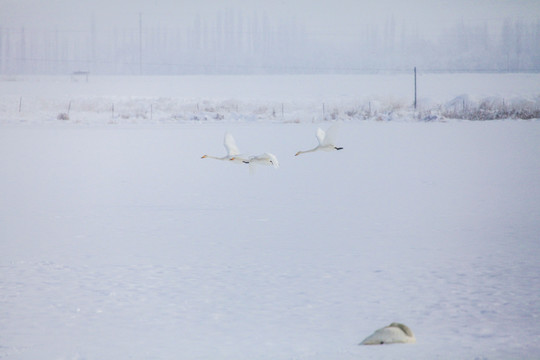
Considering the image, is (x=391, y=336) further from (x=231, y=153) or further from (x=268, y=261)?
(x=268, y=261)

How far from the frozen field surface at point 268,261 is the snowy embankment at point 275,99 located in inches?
428

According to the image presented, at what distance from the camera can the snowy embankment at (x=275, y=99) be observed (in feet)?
69.7

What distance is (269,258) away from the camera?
4762 mm

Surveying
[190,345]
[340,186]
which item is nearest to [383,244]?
[190,345]

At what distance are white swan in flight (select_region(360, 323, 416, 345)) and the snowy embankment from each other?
1721 cm

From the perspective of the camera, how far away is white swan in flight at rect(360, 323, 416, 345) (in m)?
3.07

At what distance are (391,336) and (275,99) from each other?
80.0 ft

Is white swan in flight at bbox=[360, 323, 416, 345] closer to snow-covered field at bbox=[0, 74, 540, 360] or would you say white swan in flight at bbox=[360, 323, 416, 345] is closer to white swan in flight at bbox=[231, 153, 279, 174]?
snow-covered field at bbox=[0, 74, 540, 360]

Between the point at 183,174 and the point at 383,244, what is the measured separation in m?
4.82

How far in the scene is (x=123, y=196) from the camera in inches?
304

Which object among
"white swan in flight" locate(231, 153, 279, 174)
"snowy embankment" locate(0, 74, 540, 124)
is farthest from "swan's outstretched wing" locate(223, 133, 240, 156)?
"snowy embankment" locate(0, 74, 540, 124)

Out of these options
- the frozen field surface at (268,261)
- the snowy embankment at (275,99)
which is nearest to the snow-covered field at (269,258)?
the frozen field surface at (268,261)

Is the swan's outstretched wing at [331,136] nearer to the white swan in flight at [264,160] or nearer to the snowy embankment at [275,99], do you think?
the white swan in flight at [264,160]

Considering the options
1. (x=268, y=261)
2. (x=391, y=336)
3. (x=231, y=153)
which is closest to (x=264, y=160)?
(x=231, y=153)
